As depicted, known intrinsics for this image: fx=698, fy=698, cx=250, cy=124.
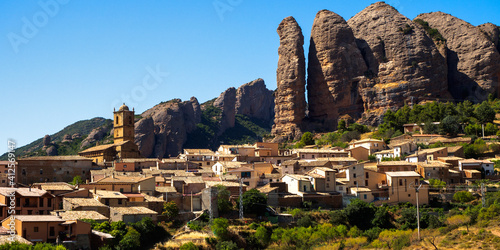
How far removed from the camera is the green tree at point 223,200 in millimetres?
59844

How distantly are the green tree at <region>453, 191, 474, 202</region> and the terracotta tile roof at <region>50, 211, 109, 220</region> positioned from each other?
1347 inches

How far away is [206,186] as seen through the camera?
2569 inches

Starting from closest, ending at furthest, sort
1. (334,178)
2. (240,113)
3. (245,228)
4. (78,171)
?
1. (245,228)
2. (334,178)
3. (78,171)
4. (240,113)

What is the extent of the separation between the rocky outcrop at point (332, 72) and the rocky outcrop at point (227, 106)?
105 feet

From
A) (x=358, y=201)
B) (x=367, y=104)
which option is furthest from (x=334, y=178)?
(x=367, y=104)

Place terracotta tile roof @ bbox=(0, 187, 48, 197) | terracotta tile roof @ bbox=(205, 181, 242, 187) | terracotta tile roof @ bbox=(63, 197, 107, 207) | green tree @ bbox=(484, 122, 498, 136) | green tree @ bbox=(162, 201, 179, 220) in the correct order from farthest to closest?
green tree @ bbox=(484, 122, 498, 136)
terracotta tile roof @ bbox=(205, 181, 242, 187)
green tree @ bbox=(162, 201, 179, 220)
terracotta tile roof @ bbox=(63, 197, 107, 207)
terracotta tile roof @ bbox=(0, 187, 48, 197)

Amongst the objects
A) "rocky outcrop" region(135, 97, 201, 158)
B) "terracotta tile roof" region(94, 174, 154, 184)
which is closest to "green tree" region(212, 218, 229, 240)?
"terracotta tile roof" region(94, 174, 154, 184)

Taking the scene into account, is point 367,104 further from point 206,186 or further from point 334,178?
point 206,186

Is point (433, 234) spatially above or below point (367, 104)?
below

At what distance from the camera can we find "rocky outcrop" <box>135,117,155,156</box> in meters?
113

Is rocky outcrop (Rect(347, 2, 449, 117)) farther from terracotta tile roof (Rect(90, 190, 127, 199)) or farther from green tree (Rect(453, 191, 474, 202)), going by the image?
terracotta tile roof (Rect(90, 190, 127, 199))

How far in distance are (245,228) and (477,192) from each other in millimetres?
25751

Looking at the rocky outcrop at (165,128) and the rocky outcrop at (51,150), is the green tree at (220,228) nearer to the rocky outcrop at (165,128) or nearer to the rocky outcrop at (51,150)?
the rocky outcrop at (165,128)

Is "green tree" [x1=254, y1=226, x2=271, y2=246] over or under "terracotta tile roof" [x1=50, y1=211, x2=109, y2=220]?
under
